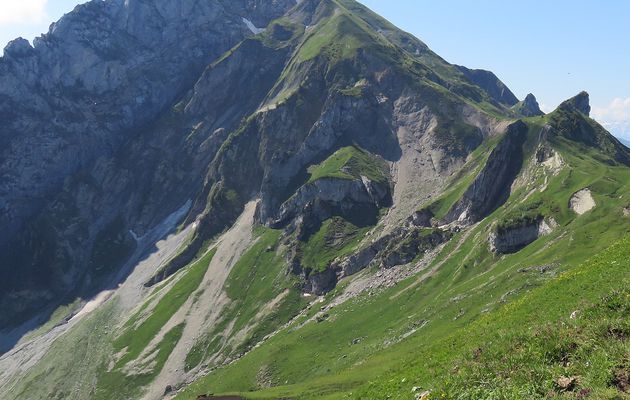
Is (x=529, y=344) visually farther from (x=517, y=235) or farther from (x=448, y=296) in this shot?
(x=517, y=235)

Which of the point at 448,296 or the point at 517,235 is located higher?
the point at 448,296

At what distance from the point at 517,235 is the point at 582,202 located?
22844 mm

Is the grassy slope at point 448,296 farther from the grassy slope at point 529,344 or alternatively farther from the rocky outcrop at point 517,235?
the grassy slope at point 529,344

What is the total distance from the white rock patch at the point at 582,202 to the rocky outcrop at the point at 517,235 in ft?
33.3

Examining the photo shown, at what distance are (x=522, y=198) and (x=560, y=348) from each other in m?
178

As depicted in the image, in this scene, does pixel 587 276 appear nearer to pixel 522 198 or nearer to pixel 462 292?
pixel 462 292

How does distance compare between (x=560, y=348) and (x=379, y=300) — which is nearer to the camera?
(x=560, y=348)

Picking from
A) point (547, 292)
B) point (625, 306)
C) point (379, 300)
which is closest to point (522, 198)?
point (379, 300)

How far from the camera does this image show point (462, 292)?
13888 cm

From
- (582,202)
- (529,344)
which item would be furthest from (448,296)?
(529,344)

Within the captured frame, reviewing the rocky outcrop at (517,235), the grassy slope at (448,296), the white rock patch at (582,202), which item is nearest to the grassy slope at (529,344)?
the grassy slope at (448,296)

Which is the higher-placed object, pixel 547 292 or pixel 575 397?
pixel 575 397

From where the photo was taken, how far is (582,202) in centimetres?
16062

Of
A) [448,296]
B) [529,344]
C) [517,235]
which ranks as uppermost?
[529,344]
